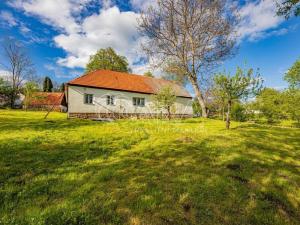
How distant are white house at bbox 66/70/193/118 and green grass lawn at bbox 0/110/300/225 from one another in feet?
40.4

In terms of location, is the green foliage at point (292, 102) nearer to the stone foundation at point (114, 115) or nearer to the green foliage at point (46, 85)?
the stone foundation at point (114, 115)

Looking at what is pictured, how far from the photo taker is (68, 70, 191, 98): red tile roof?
2036 cm

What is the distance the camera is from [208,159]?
5445 mm

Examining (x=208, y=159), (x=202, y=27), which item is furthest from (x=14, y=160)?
(x=202, y=27)

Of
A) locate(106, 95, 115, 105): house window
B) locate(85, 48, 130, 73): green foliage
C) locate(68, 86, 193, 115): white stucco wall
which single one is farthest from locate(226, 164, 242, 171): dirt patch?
locate(85, 48, 130, 73): green foliage

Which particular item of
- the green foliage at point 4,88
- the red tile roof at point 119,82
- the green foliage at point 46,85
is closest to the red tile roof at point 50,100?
the green foliage at point 4,88

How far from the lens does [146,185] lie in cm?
373

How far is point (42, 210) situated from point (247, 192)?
385cm

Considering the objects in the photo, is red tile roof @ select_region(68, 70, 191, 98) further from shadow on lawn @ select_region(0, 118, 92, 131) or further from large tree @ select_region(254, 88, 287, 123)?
large tree @ select_region(254, 88, 287, 123)

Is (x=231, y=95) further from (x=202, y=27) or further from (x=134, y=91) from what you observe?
(x=134, y=91)

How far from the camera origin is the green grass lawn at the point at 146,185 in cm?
281

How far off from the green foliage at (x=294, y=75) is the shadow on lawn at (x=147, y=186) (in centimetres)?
2444

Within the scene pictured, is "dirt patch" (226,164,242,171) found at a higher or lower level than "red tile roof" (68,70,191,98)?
lower

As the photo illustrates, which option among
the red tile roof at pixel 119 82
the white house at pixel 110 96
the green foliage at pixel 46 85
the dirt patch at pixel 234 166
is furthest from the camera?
the green foliage at pixel 46 85
